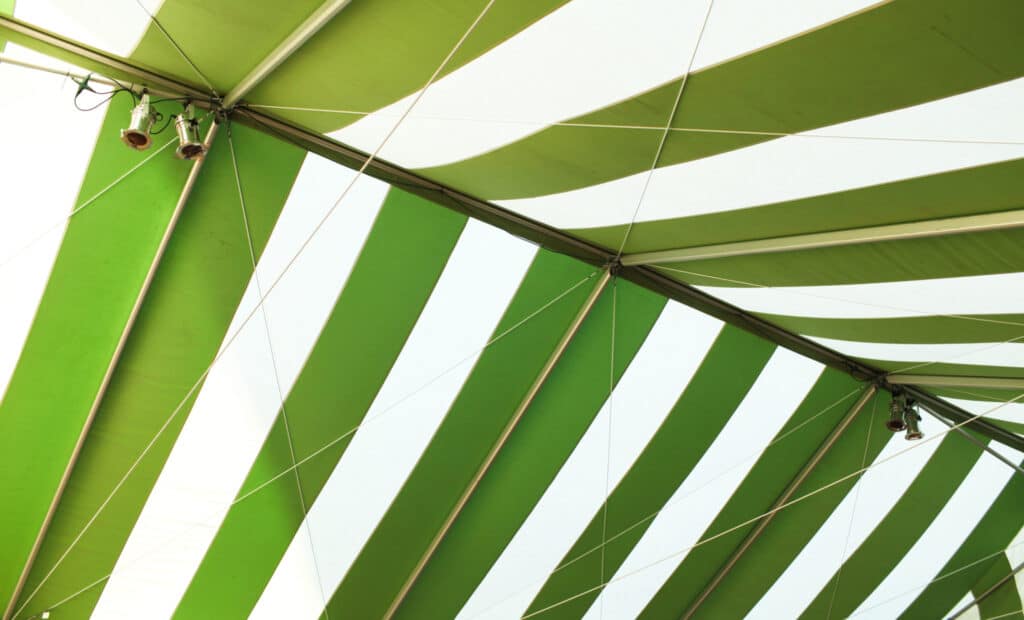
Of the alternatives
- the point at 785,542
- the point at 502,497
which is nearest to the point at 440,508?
the point at 502,497

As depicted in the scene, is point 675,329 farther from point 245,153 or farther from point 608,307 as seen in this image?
point 245,153

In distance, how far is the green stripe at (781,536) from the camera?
627 centimetres

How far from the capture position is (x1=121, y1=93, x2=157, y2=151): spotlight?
10.8 feet

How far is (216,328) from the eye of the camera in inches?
171

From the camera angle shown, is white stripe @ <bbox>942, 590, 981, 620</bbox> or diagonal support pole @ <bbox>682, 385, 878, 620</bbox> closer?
diagonal support pole @ <bbox>682, 385, 878, 620</bbox>

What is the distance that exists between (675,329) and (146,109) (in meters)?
3.44

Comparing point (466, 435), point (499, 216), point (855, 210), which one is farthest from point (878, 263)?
point (466, 435)

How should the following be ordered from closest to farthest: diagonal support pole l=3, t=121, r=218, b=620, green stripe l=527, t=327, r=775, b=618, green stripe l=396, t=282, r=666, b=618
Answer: diagonal support pole l=3, t=121, r=218, b=620 → green stripe l=396, t=282, r=666, b=618 → green stripe l=527, t=327, r=775, b=618

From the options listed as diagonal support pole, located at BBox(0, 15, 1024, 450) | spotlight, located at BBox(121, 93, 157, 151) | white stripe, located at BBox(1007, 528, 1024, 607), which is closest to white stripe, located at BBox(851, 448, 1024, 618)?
diagonal support pole, located at BBox(0, 15, 1024, 450)

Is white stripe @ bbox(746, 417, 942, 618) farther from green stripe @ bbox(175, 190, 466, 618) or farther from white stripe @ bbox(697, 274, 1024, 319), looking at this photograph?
green stripe @ bbox(175, 190, 466, 618)

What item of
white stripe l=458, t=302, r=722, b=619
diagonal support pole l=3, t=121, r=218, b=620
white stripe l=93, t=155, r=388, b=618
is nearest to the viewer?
diagonal support pole l=3, t=121, r=218, b=620

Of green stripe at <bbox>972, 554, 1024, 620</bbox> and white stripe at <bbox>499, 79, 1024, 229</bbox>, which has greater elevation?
white stripe at <bbox>499, 79, 1024, 229</bbox>

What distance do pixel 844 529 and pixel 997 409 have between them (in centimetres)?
165

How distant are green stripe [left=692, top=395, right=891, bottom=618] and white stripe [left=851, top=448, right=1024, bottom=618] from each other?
3.57ft
